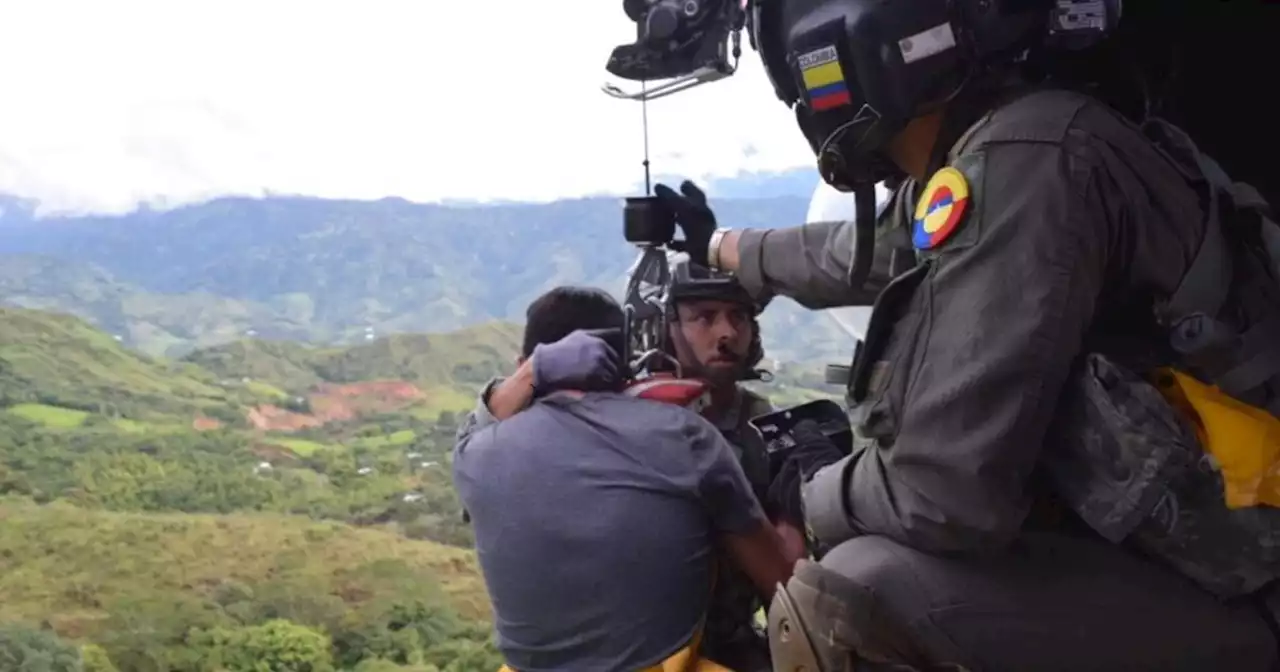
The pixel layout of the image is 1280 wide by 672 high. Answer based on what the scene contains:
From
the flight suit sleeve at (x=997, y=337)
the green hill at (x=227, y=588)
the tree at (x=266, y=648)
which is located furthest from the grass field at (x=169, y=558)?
the flight suit sleeve at (x=997, y=337)

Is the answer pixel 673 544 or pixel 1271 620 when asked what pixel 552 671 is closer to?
pixel 673 544

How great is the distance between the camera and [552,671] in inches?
76.4

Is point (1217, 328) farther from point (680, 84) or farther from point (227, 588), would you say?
point (227, 588)

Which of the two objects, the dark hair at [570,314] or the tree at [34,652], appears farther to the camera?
the tree at [34,652]

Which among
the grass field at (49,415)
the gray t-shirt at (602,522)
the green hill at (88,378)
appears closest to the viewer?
the gray t-shirt at (602,522)

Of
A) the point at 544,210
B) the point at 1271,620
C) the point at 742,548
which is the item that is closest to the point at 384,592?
the point at 544,210

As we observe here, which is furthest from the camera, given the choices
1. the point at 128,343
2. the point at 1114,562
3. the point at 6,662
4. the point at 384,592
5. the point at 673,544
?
the point at 128,343

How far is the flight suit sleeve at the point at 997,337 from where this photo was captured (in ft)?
3.57

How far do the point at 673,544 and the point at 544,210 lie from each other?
336 cm

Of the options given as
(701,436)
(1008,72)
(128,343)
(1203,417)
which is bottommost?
(128,343)

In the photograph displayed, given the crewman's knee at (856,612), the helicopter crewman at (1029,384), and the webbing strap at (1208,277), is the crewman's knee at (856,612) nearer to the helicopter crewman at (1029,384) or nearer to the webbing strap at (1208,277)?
the helicopter crewman at (1029,384)

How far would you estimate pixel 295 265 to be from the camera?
5.46 m

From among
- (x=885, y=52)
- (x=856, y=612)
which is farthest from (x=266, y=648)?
(x=885, y=52)

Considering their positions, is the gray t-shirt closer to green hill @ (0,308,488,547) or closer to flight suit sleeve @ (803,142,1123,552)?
flight suit sleeve @ (803,142,1123,552)
